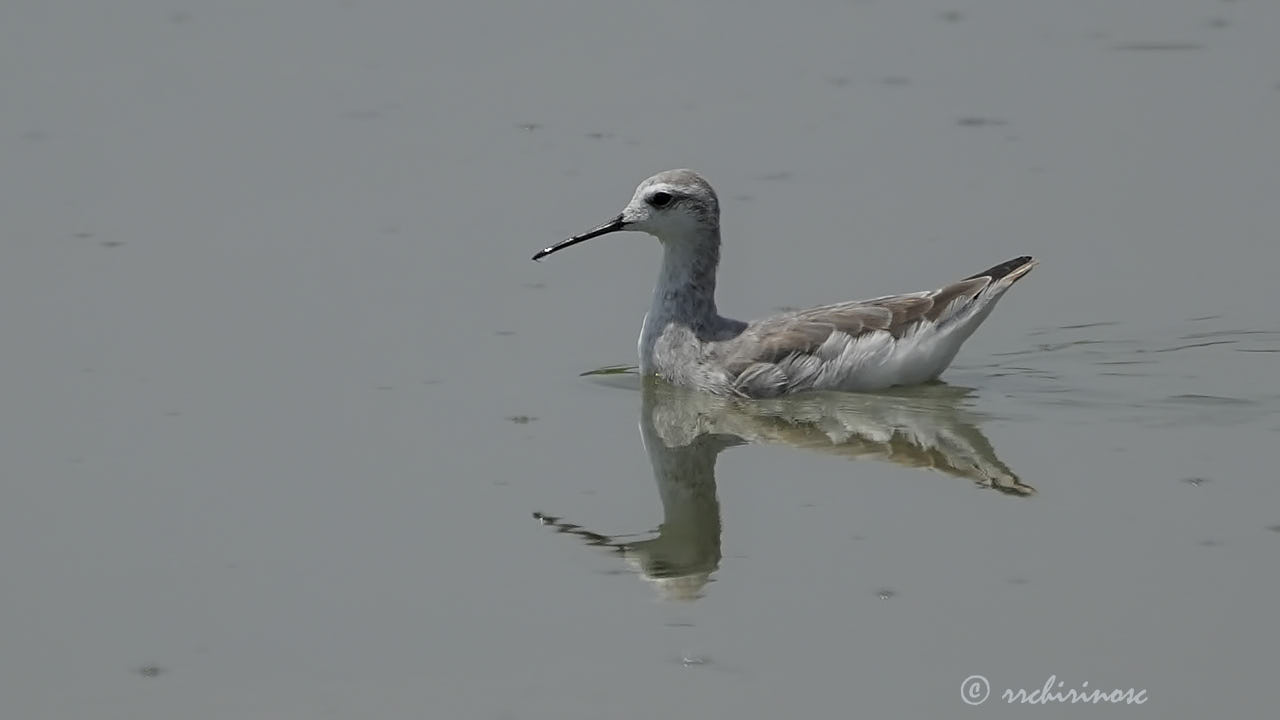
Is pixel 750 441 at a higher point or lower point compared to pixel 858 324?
lower

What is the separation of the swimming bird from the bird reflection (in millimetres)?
139

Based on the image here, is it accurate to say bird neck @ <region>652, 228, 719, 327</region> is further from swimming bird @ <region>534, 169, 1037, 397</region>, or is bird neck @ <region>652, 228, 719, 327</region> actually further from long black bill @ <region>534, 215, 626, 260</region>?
long black bill @ <region>534, 215, 626, 260</region>

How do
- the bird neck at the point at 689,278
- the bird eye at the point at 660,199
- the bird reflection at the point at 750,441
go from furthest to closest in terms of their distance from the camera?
the bird neck at the point at 689,278
the bird eye at the point at 660,199
the bird reflection at the point at 750,441

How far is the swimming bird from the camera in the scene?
14391 millimetres

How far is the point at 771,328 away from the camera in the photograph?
14.7m

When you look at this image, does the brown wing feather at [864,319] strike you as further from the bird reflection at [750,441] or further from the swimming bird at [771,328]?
the bird reflection at [750,441]

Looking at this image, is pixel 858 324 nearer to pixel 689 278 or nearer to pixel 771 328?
pixel 771 328

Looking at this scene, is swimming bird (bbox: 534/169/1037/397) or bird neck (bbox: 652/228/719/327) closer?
swimming bird (bbox: 534/169/1037/397)

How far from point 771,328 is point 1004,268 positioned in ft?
5.49

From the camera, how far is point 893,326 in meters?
14.4

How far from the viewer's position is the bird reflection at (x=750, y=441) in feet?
38.7

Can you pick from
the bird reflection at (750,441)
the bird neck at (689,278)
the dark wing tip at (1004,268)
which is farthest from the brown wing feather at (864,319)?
the bird neck at (689,278)

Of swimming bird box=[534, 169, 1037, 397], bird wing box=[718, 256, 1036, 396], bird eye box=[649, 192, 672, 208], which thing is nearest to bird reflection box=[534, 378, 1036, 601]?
swimming bird box=[534, 169, 1037, 397]

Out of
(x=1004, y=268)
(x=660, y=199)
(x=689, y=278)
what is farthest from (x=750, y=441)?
(x=1004, y=268)
